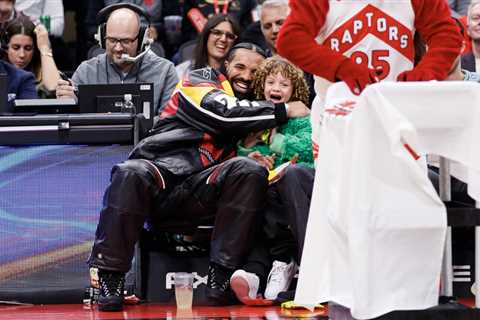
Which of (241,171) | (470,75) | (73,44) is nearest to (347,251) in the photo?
(241,171)

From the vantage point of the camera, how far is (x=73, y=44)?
10273 mm

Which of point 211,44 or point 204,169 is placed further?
point 211,44

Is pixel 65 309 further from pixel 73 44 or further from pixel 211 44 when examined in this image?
pixel 73 44

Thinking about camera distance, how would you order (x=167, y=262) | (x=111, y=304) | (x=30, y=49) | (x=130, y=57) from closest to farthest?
1. (x=111, y=304)
2. (x=167, y=262)
3. (x=130, y=57)
4. (x=30, y=49)

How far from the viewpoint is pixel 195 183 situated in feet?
19.7

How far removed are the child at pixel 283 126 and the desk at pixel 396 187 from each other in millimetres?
1856

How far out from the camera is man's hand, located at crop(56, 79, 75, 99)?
23.4 feet

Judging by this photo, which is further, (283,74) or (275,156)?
(283,74)

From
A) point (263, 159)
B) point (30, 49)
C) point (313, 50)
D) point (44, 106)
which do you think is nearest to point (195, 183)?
point (263, 159)

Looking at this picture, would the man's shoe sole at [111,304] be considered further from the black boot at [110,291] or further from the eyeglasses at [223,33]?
the eyeglasses at [223,33]

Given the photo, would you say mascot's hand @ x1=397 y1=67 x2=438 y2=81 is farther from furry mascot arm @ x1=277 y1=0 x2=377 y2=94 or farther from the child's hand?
the child's hand

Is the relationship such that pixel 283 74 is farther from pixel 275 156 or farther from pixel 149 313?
pixel 149 313

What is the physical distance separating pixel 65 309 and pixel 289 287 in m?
1.20

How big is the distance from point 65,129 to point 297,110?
128 cm
